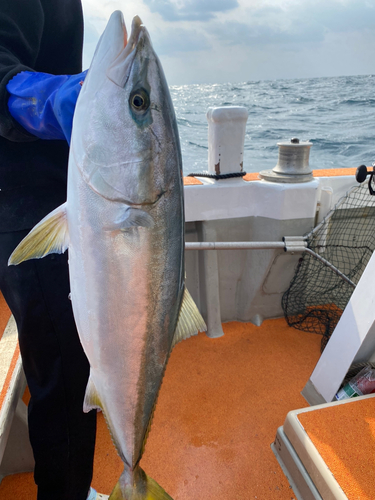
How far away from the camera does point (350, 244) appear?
130 inches

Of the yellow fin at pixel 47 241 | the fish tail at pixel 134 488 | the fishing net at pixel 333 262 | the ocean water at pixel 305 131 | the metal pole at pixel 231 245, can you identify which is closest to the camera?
the yellow fin at pixel 47 241

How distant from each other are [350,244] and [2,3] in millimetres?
3213

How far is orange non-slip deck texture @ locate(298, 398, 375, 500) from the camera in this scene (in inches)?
55.6

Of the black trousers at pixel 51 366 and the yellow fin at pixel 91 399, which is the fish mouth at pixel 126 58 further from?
the yellow fin at pixel 91 399

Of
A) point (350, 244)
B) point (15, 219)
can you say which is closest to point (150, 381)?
point (15, 219)

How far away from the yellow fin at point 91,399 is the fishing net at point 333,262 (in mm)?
2296

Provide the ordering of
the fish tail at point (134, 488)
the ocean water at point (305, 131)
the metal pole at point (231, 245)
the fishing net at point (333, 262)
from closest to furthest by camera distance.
Result: the fish tail at point (134, 488), the metal pole at point (231, 245), the fishing net at point (333, 262), the ocean water at point (305, 131)

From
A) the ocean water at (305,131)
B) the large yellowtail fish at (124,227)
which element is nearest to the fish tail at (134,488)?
the large yellowtail fish at (124,227)

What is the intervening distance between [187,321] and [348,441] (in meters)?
1.11

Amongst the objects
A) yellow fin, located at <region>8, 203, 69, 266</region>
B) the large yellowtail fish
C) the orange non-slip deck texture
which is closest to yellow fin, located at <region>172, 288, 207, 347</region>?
the large yellowtail fish

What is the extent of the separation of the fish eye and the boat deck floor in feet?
6.43

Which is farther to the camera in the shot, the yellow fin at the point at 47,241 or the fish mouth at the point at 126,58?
the yellow fin at the point at 47,241

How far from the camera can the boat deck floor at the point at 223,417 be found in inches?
73.4

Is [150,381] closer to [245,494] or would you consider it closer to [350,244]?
[245,494]
